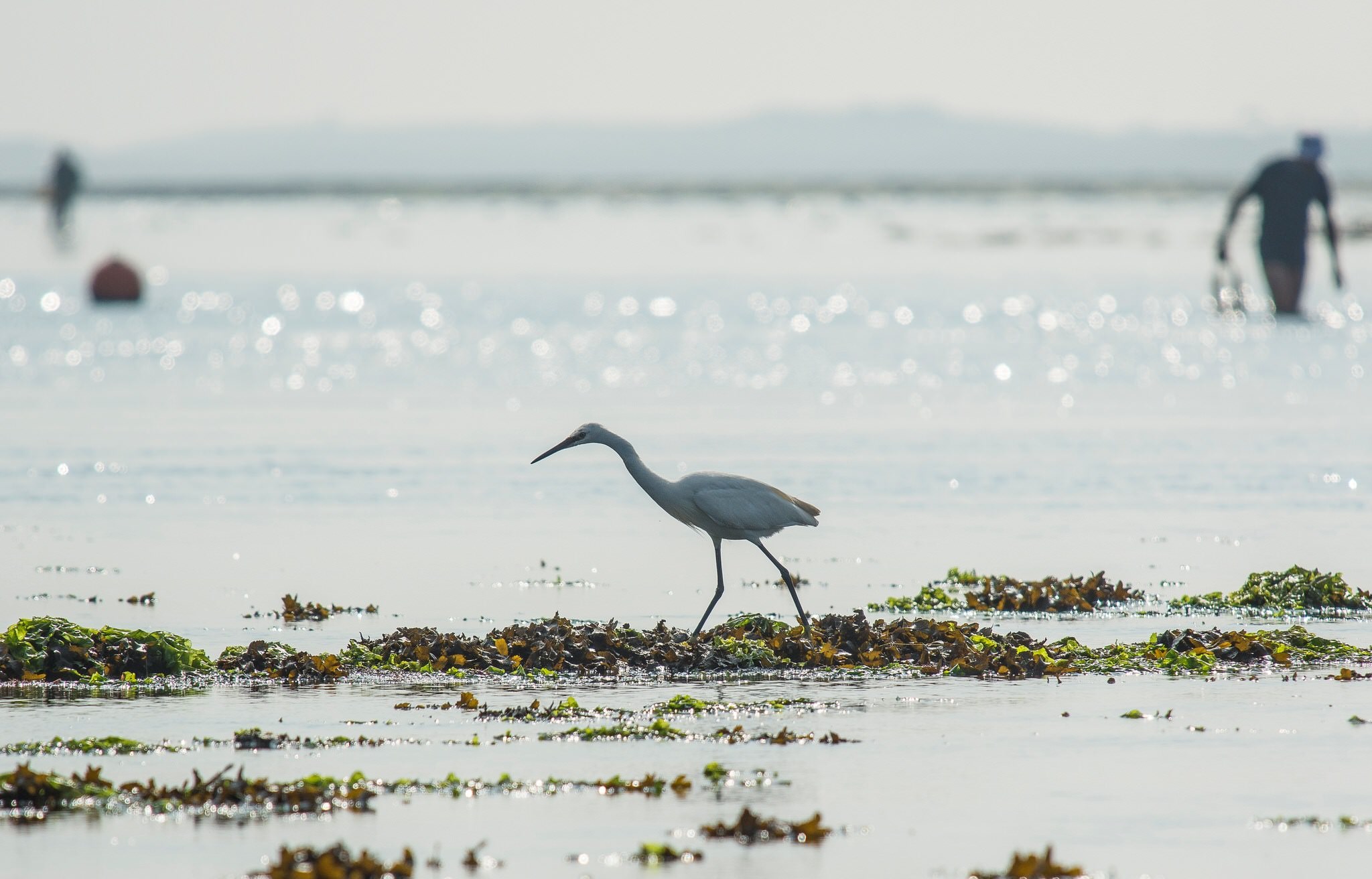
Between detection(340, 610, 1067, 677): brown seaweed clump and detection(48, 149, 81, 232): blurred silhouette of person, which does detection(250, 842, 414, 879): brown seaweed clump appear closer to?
detection(340, 610, 1067, 677): brown seaweed clump

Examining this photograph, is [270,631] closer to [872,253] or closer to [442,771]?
[442,771]

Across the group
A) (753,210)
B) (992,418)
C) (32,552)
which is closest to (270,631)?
(32,552)

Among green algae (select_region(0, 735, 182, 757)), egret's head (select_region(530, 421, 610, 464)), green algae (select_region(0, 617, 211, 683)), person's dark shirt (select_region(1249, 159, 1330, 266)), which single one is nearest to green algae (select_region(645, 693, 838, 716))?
egret's head (select_region(530, 421, 610, 464))

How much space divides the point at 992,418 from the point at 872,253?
5963 cm

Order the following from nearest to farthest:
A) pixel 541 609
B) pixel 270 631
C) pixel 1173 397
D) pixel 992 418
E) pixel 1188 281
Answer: pixel 270 631 < pixel 541 609 < pixel 992 418 < pixel 1173 397 < pixel 1188 281

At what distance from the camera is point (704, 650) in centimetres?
1196

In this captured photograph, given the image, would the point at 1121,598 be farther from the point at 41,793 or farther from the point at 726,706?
the point at 41,793

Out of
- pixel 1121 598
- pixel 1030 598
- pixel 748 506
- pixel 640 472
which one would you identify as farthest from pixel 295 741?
pixel 1121 598

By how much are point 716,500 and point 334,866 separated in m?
5.69

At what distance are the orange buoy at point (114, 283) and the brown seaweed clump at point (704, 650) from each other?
40416 millimetres

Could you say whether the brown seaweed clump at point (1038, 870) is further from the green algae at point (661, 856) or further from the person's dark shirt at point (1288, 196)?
the person's dark shirt at point (1288, 196)

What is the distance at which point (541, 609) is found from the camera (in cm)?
1405

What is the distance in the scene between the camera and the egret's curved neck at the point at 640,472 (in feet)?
41.8

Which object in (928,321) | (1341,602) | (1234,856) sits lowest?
(1234,856)
